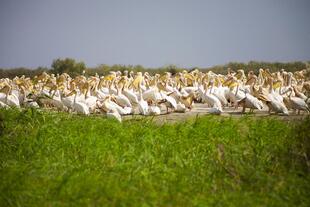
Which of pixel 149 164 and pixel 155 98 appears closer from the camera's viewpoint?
pixel 149 164

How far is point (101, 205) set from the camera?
18.4ft

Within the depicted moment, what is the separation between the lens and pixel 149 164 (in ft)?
23.9

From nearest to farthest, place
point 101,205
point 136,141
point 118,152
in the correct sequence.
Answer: point 101,205
point 118,152
point 136,141

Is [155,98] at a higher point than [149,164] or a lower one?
higher

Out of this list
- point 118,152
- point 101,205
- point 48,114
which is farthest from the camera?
point 48,114

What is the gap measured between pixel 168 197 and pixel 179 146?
2.94 meters

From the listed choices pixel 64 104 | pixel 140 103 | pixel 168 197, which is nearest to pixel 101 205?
pixel 168 197

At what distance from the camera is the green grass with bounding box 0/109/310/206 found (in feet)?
19.2

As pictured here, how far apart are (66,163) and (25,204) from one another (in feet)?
5.37

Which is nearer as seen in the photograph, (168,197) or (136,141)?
(168,197)

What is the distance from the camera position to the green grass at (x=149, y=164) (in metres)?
5.86

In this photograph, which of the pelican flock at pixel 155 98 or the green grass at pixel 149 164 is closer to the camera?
the green grass at pixel 149 164

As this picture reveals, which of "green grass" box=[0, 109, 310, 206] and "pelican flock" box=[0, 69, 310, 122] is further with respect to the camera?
"pelican flock" box=[0, 69, 310, 122]

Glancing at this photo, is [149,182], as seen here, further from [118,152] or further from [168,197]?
[118,152]
